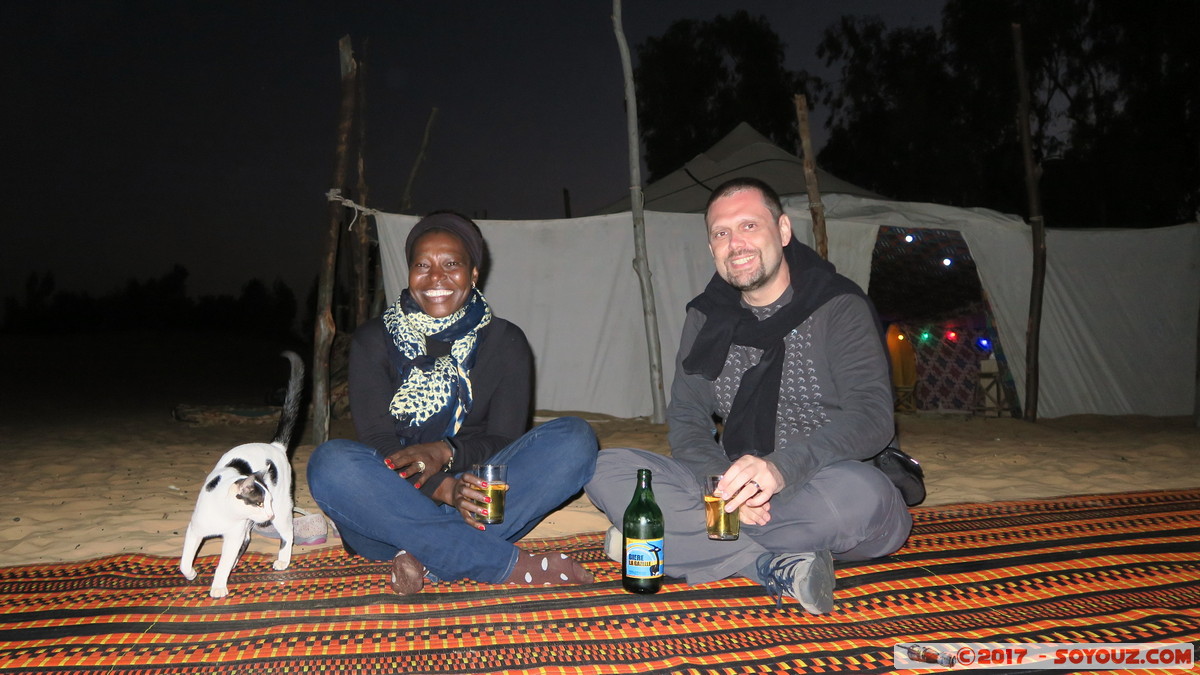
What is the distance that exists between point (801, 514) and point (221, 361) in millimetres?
21240

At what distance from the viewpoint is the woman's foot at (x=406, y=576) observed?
225 centimetres

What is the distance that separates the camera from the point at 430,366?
256 centimetres

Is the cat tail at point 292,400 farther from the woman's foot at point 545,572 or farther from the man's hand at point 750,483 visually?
the man's hand at point 750,483

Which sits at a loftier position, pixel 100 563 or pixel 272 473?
pixel 272 473

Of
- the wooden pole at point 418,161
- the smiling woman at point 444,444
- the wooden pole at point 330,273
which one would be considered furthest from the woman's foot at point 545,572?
the wooden pole at point 418,161

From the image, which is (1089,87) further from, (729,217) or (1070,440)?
(729,217)

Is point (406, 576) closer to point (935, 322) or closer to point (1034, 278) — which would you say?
point (1034, 278)

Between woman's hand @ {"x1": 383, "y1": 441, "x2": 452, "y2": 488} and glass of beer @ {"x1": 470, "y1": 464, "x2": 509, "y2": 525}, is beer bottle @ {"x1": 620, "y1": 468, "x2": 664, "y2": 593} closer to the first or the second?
glass of beer @ {"x1": 470, "y1": 464, "x2": 509, "y2": 525}

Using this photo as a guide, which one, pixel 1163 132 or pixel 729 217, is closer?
pixel 729 217

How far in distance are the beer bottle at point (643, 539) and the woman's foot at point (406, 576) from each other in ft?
2.07

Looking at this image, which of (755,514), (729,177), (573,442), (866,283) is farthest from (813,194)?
(755,514)

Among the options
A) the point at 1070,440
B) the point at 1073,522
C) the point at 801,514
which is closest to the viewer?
the point at 801,514

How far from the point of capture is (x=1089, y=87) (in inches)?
706

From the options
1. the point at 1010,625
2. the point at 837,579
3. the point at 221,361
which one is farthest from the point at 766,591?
the point at 221,361
